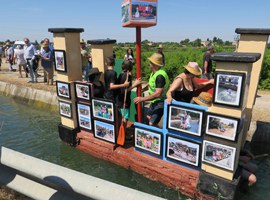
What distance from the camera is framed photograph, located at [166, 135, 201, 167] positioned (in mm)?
4055

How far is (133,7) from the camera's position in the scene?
410cm

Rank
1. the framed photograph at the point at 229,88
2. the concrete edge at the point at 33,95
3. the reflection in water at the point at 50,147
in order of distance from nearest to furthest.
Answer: the framed photograph at the point at 229,88, the reflection in water at the point at 50,147, the concrete edge at the point at 33,95

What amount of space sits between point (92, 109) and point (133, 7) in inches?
93.3

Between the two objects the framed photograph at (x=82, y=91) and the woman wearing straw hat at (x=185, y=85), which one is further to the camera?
the framed photograph at (x=82, y=91)

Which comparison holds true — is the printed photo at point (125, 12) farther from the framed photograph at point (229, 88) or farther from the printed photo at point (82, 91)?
the framed photograph at point (229, 88)

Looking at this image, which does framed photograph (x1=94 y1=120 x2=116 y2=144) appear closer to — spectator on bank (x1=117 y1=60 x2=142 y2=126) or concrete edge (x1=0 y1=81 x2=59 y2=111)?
spectator on bank (x1=117 y1=60 x2=142 y2=126)

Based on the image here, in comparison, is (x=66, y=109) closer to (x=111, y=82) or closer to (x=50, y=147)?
(x=50, y=147)

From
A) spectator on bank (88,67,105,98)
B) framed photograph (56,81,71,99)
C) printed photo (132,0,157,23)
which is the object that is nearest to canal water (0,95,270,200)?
framed photograph (56,81,71,99)

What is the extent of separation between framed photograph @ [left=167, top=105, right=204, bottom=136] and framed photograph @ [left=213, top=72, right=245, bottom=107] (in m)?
0.40

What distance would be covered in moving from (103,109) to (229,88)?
2694 millimetres

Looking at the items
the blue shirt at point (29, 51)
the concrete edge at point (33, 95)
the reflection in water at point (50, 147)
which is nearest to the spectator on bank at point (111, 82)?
the reflection in water at point (50, 147)

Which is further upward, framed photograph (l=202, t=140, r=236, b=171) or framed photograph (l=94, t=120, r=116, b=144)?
framed photograph (l=202, t=140, r=236, b=171)

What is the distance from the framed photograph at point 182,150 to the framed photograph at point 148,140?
0.20m

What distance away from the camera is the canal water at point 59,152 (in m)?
4.54
